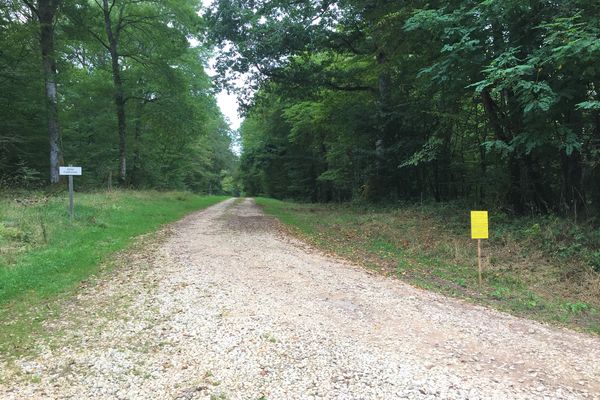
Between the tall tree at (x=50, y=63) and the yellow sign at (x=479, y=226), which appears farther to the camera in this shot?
the tall tree at (x=50, y=63)

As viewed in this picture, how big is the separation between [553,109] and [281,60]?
11773 millimetres

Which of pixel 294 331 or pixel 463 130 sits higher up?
pixel 463 130

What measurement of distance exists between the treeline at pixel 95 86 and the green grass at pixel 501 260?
13139 mm

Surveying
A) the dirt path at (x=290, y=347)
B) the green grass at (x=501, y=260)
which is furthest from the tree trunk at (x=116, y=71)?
the dirt path at (x=290, y=347)

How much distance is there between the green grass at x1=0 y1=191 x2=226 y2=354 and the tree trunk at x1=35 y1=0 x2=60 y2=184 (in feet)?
9.93

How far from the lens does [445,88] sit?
10.9m

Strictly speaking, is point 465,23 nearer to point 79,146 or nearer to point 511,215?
point 511,215

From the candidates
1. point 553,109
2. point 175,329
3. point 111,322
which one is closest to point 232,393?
point 175,329

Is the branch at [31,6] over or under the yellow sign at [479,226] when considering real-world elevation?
over

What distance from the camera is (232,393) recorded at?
3.55 metres

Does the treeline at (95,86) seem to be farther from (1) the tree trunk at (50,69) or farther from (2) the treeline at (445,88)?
(2) the treeline at (445,88)

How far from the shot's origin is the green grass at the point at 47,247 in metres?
5.42

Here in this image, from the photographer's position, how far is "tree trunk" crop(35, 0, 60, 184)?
16.6 meters

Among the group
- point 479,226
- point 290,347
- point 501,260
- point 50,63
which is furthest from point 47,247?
point 50,63
